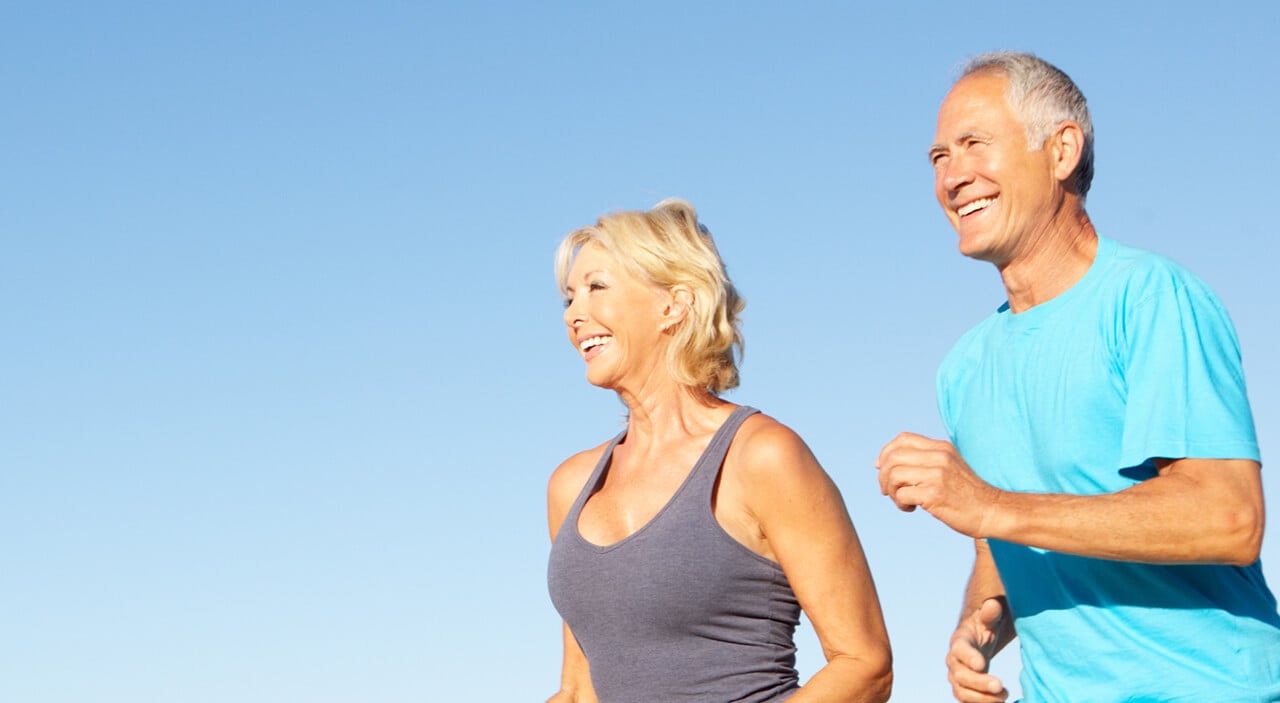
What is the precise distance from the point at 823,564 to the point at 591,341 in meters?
1.13

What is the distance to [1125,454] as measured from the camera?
3.19 m

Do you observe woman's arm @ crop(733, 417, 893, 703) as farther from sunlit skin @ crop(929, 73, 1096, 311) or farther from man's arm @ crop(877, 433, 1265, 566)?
man's arm @ crop(877, 433, 1265, 566)

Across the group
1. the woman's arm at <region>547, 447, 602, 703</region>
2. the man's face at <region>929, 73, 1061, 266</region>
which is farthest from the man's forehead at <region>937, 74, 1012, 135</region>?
the woman's arm at <region>547, 447, 602, 703</region>

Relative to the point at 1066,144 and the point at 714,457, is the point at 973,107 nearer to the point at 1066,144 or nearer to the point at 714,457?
the point at 1066,144

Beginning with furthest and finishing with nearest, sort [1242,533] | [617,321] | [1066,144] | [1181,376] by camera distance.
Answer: [617,321] → [1066,144] → [1181,376] → [1242,533]

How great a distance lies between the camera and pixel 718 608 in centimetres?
446

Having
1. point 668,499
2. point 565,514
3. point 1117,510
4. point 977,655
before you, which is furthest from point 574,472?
point 1117,510

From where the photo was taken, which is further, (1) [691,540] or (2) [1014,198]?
(1) [691,540]

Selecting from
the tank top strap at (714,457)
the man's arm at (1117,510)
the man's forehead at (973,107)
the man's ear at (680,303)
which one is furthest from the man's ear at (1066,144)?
the man's ear at (680,303)

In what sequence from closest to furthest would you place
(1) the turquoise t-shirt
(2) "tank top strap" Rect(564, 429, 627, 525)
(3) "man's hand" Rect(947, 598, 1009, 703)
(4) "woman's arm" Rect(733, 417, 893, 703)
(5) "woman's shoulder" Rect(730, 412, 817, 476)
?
1. (1) the turquoise t-shirt
2. (3) "man's hand" Rect(947, 598, 1009, 703)
3. (4) "woman's arm" Rect(733, 417, 893, 703)
4. (5) "woman's shoulder" Rect(730, 412, 817, 476)
5. (2) "tank top strap" Rect(564, 429, 627, 525)

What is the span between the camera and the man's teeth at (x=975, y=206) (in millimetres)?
3660

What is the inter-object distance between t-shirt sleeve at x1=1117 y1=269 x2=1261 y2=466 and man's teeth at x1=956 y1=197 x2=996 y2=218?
49 centimetres

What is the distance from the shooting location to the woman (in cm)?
443

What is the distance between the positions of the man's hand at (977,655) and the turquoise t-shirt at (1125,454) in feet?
0.35
